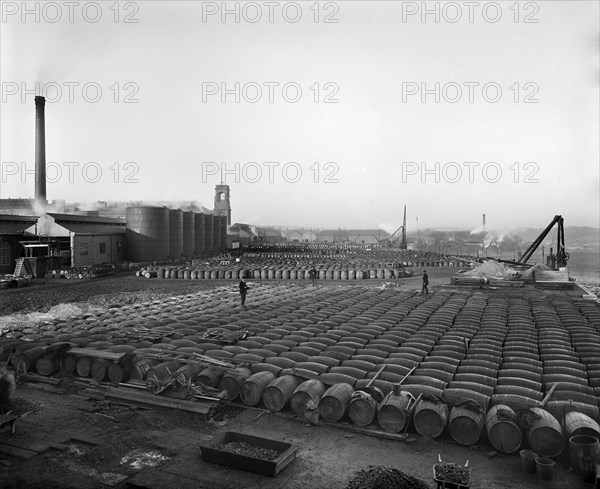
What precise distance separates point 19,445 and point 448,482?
820 cm

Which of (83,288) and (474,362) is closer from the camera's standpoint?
(474,362)

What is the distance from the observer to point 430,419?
986cm

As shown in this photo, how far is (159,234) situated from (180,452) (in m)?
47.4

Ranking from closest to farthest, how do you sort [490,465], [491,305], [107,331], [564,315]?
1. [490,465]
2. [107,331]
3. [564,315]
4. [491,305]

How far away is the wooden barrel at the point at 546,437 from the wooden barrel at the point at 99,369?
35.0 ft

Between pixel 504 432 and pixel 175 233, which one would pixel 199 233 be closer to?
pixel 175 233

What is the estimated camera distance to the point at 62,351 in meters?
13.8

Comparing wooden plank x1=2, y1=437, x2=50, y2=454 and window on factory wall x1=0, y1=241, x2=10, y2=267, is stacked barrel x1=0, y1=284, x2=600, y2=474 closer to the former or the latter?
wooden plank x1=2, y1=437, x2=50, y2=454

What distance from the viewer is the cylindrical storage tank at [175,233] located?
5756 cm

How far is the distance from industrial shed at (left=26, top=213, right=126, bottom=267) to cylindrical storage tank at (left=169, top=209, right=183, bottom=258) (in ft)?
21.8

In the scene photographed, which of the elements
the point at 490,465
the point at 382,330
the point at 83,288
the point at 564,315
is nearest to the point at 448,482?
the point at 490,465

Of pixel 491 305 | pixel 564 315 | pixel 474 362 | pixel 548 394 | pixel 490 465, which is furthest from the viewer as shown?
pixel 491 305

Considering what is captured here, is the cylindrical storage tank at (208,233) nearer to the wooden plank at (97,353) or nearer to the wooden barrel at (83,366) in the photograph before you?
the wooden plank at (97,353)

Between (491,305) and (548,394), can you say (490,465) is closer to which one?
(548,394)
